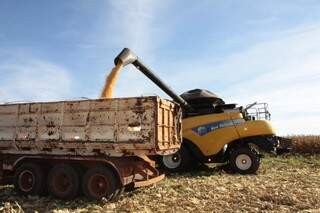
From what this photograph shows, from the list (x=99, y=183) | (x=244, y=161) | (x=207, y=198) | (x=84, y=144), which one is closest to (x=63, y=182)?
(x=99, y=183)

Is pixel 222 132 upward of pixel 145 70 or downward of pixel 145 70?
downward

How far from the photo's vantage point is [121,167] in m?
10.6

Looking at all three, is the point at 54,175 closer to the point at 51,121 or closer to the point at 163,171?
the point at 51,121

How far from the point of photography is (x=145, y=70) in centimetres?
1447

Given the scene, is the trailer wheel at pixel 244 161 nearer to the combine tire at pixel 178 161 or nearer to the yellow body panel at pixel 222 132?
the yellow body panel at pixel 222 132

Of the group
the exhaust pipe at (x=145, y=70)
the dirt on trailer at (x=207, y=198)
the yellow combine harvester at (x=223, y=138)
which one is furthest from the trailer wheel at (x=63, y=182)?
the yellow combine harvester at (x=223, y=138)

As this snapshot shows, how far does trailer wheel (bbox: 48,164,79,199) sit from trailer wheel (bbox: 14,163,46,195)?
0.30 metres

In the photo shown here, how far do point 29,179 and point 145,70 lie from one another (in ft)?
16.2

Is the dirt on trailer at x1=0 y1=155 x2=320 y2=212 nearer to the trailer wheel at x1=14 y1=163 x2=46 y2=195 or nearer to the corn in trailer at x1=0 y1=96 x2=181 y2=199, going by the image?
the trailer wheel at x1=14 y1=163 x2=46 y2=195

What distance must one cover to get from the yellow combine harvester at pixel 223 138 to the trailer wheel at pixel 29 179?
18.5ft

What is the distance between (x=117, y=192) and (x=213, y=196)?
7.64ft

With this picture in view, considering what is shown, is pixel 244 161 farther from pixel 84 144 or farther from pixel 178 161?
pixel 84 144

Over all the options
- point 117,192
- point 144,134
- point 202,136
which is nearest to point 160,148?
point 144,134

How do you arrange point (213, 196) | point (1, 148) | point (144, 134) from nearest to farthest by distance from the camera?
point (144, 134) → point (213, 196) → point (1, 148)
